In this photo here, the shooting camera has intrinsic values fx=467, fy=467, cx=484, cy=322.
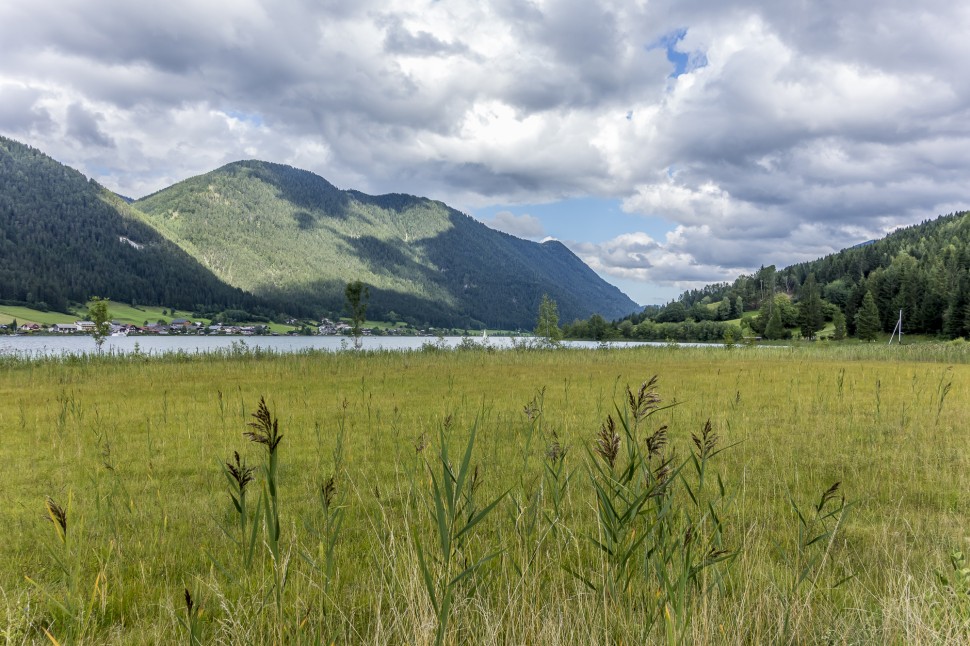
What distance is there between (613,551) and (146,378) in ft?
62.9

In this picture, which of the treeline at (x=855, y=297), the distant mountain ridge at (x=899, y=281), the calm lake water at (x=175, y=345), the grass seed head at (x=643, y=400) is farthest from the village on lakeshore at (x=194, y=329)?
the distant mountain ridge at (x=899, y=281)

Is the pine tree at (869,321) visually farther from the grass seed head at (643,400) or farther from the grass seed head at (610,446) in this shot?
the grass seed head at (610,446)

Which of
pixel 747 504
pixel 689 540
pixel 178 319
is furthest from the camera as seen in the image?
pixel 178 319

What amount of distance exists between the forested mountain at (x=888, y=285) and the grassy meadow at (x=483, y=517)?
9919 cm

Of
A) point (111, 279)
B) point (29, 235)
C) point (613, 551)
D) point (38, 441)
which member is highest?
point (29, 235)

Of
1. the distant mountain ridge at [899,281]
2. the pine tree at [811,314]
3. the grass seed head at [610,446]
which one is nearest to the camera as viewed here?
the grass seed head at [610,446]

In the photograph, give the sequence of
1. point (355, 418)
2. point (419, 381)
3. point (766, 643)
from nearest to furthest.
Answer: point (766, 643), point (355, 418), point (419, 381)

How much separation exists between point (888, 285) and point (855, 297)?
35.8 feet

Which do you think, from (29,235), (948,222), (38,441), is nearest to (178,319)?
(29,235)

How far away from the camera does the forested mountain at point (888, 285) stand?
84.9 meters

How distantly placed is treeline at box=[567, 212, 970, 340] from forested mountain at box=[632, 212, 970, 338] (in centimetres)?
18

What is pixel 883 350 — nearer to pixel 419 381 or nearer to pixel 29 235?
pixel 419 381

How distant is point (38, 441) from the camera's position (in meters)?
7.99

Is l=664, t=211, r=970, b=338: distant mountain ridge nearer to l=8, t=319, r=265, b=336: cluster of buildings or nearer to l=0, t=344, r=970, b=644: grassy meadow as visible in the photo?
l=0, t=344, r=970, b=644: grassy meadow
